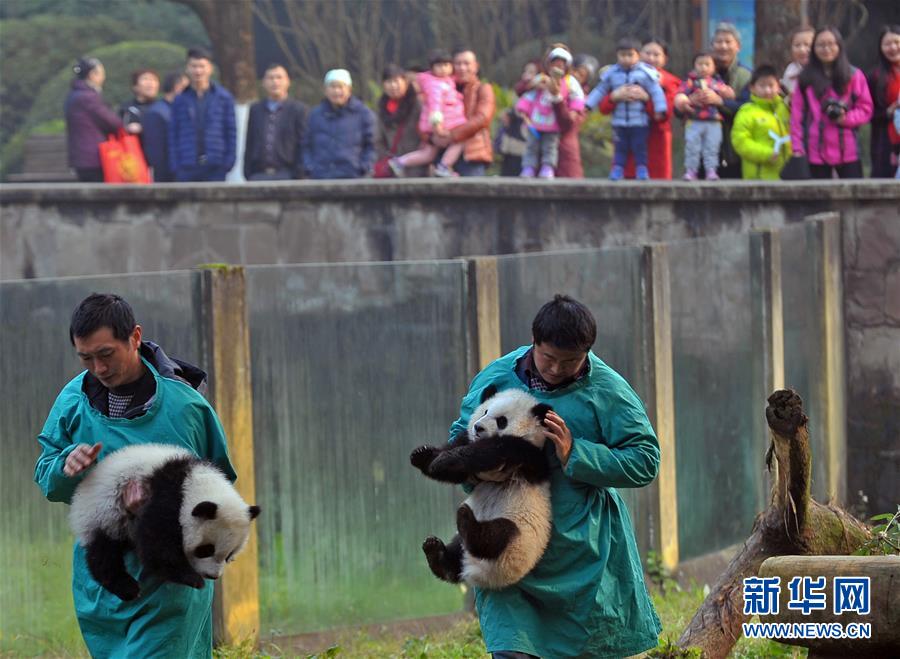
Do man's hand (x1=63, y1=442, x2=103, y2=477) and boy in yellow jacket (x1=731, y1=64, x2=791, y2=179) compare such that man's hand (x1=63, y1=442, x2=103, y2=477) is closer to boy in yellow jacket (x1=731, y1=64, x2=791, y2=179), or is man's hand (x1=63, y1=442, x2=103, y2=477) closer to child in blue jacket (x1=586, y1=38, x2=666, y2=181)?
boy in yellow jacket (x1=731, y1=64, x2=791, y2=179)

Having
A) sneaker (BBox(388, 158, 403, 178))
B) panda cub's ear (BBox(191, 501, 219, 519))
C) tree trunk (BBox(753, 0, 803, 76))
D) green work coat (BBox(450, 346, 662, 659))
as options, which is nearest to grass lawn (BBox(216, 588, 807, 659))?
green work coat (BBox(450, 346, 662, 659))

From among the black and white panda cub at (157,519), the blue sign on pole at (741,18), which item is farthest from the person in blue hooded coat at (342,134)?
the black and white panda cub at (157,519)

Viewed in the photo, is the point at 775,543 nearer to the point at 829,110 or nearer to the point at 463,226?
the point at 829,110

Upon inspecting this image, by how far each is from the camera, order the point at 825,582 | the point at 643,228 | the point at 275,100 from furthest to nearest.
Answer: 1. the point at 275,100
2. the point at 643,228
3. the point at 825,582

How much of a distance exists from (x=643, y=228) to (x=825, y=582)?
726cm

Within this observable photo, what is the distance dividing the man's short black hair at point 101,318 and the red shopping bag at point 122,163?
1027 centimetres

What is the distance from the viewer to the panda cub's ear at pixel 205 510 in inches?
185

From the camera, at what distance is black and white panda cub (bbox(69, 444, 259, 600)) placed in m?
4.70

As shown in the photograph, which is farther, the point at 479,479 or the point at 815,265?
the point at 815,265

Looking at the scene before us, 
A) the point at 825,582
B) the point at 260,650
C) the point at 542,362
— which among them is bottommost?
the point at 260,650

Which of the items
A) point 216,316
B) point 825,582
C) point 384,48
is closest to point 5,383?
point 216,316

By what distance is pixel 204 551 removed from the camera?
4.77m

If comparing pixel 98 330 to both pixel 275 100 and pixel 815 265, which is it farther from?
pixel 275 100

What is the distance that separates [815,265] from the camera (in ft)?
33.6
